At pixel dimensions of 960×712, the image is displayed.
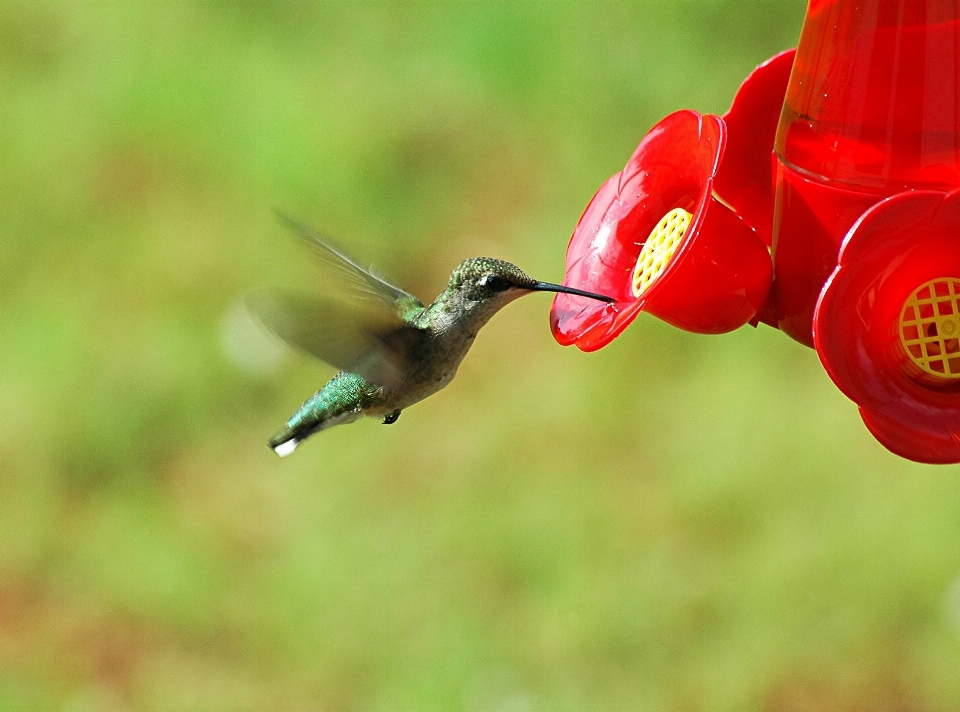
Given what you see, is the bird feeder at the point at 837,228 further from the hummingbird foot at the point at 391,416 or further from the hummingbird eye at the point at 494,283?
the hummingbird foot at the point at 391,416

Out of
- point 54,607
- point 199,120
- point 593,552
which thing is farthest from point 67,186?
point 593,552

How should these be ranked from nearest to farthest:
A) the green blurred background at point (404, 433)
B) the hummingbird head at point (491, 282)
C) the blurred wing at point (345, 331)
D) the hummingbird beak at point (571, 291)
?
the blurred wing at point (345, 331), the hummingbird beak at point (571, 291), the hummingbird head at point (491, 282), the green blurred background at point (404, 433)

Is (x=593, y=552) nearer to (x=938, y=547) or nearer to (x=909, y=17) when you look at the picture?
(x=938, y=547)

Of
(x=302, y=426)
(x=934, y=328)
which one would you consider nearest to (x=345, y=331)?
(x=302, y=426)

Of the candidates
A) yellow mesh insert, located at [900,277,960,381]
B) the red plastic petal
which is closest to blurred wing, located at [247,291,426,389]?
the red plastic petal

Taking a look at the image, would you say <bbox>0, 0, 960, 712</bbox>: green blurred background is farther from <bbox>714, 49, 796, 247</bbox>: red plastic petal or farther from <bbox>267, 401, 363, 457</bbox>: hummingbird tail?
<bbox>714, 49, 796, 247</bbox>: red plastic petal

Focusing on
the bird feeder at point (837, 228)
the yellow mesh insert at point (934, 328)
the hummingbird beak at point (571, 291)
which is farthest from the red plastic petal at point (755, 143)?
the yellow mesh insert at point (934, 328)

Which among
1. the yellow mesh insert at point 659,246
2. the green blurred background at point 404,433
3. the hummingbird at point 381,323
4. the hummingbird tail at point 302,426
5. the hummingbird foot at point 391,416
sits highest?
the yellow mesh insert at point 659,246
